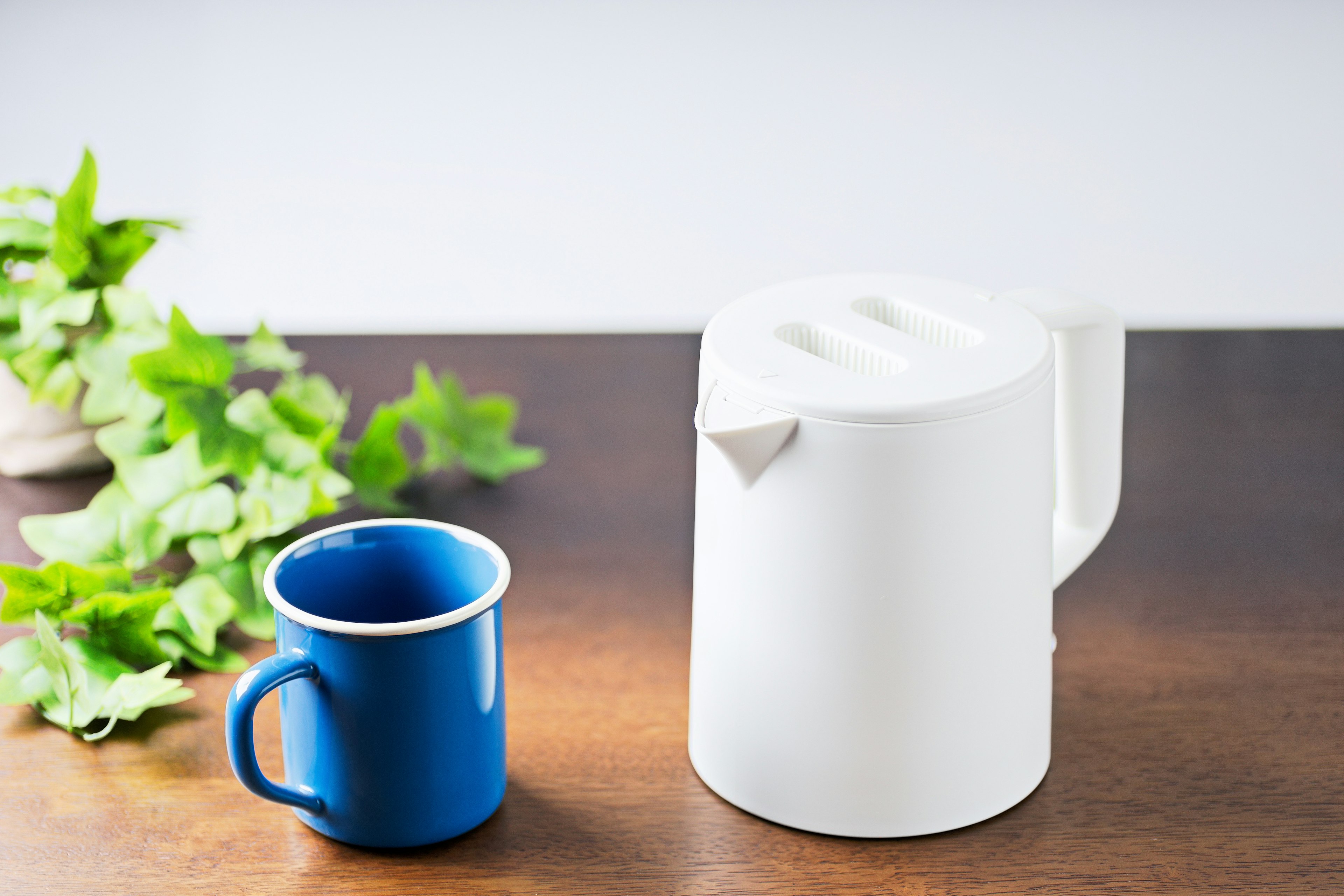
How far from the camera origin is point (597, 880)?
1.50 feet

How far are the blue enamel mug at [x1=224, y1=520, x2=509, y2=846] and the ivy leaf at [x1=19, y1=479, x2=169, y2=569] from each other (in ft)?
0.48

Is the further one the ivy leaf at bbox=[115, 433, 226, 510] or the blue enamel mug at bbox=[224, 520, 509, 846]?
the ivy leaf at bbox=[115, 433, 226, 510]

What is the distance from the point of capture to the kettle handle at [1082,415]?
19.6 inches

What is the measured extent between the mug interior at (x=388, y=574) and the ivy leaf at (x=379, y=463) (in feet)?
0.62

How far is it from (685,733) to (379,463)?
256 millimetres

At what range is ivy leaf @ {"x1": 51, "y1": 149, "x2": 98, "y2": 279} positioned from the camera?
0.64 meters

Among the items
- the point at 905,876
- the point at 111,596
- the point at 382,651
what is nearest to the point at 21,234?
the point at 111,596

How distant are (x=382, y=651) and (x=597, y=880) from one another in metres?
0.12

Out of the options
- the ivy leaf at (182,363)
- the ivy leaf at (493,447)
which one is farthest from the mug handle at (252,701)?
the ivy leaf at (493,447)

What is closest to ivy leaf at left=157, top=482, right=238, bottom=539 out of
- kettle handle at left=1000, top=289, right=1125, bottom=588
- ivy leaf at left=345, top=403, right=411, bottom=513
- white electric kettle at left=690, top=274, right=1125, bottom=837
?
ivy leaf at left=345, top=403, right=411, bottom=513

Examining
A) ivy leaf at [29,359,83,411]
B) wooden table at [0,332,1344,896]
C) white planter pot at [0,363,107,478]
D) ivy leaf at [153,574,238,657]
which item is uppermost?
ivy leaf at [29,359,83,411]

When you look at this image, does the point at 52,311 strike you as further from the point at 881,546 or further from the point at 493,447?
the point at 881,546

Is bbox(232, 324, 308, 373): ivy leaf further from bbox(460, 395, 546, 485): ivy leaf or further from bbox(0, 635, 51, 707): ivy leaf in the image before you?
bbox(0, 635, 51, 707): ivy leaf

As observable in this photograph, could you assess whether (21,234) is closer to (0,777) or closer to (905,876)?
(0,777)
